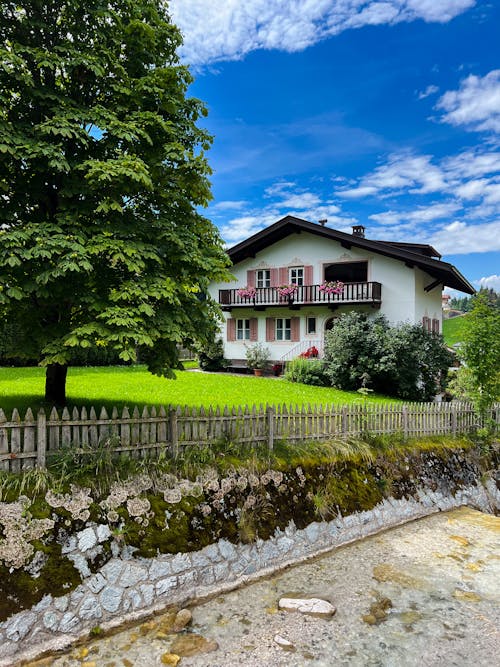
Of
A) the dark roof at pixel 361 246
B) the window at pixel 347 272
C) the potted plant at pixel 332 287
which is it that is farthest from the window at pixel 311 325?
the dark roof at pixel 361 246

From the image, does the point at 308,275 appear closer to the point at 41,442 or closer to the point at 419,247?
the point at 419,247

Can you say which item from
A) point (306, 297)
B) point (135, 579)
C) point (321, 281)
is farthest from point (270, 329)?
point (135, 579)

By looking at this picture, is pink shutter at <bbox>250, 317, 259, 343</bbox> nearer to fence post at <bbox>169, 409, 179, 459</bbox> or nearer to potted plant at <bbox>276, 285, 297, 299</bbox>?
potted plant at <bbox>276, 285, 297, 299</bbox>

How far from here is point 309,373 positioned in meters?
21.0

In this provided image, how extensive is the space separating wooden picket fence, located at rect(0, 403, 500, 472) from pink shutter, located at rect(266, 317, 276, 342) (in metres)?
14.8

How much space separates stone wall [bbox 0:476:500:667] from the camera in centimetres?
486

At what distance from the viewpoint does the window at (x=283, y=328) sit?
25531 mm

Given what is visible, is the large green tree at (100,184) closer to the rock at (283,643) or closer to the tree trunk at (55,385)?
the tree trunk at (55,385)

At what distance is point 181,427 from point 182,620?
9.10ft

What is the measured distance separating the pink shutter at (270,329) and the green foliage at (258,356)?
658 mm

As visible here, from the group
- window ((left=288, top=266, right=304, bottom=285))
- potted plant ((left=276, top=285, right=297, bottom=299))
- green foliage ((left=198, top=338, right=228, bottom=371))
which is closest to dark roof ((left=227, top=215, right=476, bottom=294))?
window ((left=288, top=266, right=304, bottom=285))

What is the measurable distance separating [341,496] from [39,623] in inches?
215

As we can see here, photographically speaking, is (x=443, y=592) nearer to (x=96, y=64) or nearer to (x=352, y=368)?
(x=96, y=64)

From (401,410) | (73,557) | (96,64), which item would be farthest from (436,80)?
(73,557)
